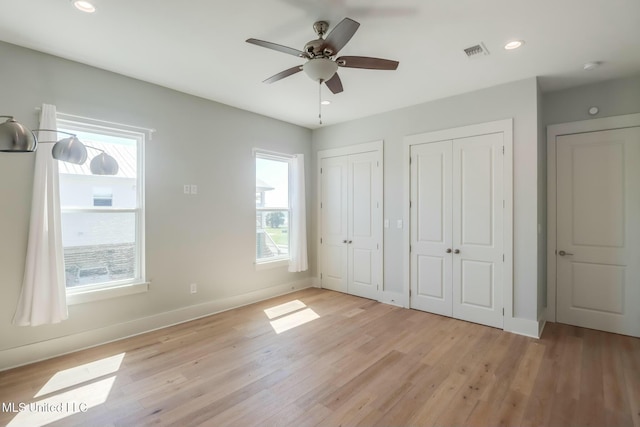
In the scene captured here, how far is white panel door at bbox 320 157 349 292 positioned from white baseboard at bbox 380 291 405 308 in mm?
776

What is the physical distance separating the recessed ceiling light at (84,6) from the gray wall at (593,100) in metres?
4.82

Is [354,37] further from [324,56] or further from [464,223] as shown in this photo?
[464,223]

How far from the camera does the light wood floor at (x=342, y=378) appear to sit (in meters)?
2.12

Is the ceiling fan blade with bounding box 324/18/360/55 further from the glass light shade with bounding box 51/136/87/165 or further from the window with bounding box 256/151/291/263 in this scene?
the window with bounding box 256/151/291/263

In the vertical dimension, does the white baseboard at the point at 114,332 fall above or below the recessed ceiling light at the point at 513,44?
below

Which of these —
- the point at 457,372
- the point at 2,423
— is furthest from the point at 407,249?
the point at 2,423

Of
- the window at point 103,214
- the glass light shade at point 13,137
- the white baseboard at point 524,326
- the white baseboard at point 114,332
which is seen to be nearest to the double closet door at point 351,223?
the white baseboard at point 114,332

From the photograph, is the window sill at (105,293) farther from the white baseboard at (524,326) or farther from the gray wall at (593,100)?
the gray wall at (593,100)

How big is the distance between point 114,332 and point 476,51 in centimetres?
470

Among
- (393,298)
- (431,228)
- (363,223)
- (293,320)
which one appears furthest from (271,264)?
(431,228)

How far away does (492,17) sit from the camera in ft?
7.74

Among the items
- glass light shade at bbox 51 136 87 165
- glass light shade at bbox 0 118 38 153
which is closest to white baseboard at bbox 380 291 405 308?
glass light shade at bbox 51 136 87 165

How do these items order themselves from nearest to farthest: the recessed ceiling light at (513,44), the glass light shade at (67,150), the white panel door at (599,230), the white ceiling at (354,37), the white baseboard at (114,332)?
the white ceiling at (354,37)
the glass light shade at (67,150)
the recessed ceiling light at (513,44)
the white baseboard at (114,332)
the white panel door at (599,230)

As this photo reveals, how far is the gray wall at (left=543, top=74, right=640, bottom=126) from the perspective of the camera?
11.1 feet
